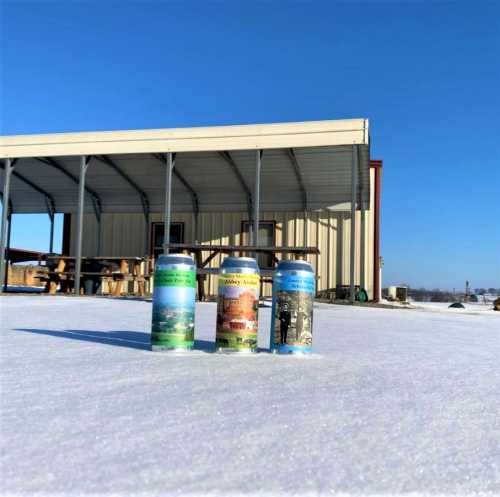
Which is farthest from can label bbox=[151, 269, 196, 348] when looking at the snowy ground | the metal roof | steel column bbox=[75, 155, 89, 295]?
steel column bbox=[75, 155, 89, 295]

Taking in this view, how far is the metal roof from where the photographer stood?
1030 cm

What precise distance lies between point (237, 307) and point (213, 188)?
11861 mm

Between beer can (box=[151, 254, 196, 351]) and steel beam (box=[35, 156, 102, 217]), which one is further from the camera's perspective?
steel beam (box=[35, 156, 102, 217])

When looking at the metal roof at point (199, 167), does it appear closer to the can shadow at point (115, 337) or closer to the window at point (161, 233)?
the window at point (161, 233)

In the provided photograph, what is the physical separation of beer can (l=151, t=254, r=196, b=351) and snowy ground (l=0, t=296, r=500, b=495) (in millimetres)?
179

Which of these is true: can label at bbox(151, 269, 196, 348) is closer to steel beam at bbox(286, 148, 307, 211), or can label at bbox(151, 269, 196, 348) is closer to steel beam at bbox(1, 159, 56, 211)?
steel beam at bbox(286, 148, 307, 211)

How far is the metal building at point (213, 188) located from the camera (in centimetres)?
1053

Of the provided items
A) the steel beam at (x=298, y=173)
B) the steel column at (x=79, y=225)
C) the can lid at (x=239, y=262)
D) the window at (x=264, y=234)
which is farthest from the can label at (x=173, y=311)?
the window at (x=264, y=234)

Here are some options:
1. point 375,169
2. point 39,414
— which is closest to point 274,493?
point 39,414

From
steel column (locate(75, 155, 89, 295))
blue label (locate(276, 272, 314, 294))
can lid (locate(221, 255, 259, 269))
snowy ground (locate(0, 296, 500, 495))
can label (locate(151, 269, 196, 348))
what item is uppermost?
steel column (locate(75, 155, 89, 295))

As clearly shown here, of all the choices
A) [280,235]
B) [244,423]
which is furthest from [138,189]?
[244,423]

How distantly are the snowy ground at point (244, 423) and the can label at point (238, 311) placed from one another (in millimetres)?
150

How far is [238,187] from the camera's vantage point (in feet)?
47.4

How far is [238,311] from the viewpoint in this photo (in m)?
3.05
